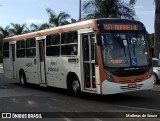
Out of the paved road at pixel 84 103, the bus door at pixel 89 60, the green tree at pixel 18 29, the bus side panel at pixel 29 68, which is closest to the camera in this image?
the paved road at pixel 84 103

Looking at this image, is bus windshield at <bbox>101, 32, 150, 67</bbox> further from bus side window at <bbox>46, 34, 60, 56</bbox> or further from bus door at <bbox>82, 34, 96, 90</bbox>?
bus side window at <bbox>46, 34, 60, 56</bbox>

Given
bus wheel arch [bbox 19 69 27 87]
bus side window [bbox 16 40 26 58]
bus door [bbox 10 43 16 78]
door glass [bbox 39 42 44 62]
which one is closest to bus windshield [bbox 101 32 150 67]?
door glass [bbox 39 42 44 62]

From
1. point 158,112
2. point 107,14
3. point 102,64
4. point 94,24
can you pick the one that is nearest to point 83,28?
point 94,24

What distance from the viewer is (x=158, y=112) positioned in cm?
1131

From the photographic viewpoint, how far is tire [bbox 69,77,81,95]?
1530cm

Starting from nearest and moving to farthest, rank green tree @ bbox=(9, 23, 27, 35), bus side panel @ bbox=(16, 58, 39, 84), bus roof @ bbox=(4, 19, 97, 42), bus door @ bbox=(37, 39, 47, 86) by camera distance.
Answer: bus roof @ bbox=(4, 19, 97, 42) < bus door @ bbox=(37, 39, 47, 86) < bus side panel @ bbox=(16, 58, 39, 84) < green tree @ bbox=(9, 23, 27, 35)

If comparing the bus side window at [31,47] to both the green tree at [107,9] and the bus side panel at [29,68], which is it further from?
the green tree at [107,9]

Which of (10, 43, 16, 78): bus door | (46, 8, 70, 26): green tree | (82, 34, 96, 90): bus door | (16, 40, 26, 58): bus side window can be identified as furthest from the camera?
(46, 8, 70, 26): green tree

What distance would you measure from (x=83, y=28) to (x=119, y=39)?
61.9 inches

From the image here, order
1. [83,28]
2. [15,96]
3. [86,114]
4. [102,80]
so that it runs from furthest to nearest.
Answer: [15,96]
[83,28]
[102,80]
[86,114]

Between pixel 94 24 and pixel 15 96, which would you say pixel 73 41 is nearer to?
pixel 94 24

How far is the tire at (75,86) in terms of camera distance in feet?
50.2

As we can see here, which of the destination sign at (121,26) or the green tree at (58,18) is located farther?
the green tree at (58,18)

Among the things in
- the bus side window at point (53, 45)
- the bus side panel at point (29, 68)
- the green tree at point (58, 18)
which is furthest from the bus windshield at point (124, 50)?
the green tree at point (58, 18)
